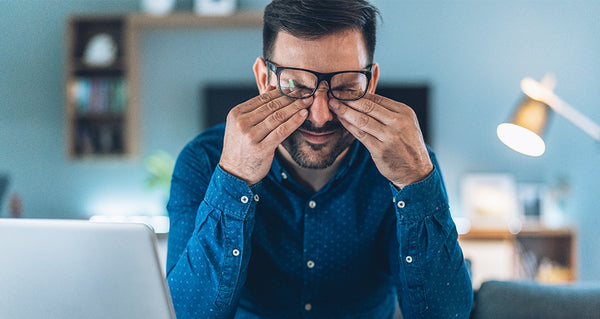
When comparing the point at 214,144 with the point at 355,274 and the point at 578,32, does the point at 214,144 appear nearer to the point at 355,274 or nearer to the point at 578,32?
the point at 355,274

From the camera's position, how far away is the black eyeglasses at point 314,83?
1.11 m

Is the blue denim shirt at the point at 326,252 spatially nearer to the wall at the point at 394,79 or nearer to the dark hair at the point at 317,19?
the dark hair at the point at 317,19

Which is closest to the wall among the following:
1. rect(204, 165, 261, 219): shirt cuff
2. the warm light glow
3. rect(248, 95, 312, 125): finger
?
the warm light glow

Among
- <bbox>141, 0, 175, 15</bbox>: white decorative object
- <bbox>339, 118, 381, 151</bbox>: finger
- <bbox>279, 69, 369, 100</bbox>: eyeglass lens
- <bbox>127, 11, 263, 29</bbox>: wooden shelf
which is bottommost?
<bbox>339, 118, 381, 151</bbox>: finger

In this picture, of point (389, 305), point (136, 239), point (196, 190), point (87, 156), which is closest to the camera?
point (136, 239)

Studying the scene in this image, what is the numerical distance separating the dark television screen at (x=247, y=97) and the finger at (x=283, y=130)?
106 inches

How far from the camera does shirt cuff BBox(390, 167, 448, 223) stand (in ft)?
3.35

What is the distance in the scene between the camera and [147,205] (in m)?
3.91

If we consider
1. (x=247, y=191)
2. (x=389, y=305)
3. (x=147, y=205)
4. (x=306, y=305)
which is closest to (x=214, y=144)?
(x=247, y=191)

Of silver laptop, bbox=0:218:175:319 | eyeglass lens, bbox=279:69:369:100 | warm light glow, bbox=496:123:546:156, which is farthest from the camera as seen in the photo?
warm light glow, bbox=496:123:546:156

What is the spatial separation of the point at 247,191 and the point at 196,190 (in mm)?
245

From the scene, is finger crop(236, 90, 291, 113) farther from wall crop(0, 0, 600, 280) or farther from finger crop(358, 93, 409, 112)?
wall crop(0, 0, 600, 280)

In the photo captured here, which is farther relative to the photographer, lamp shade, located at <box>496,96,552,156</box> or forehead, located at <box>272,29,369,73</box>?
lamp shade, located at <box>496,96,552,156</box>

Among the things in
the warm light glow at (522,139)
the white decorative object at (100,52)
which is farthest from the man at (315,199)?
the white decorative object at (100,52)
